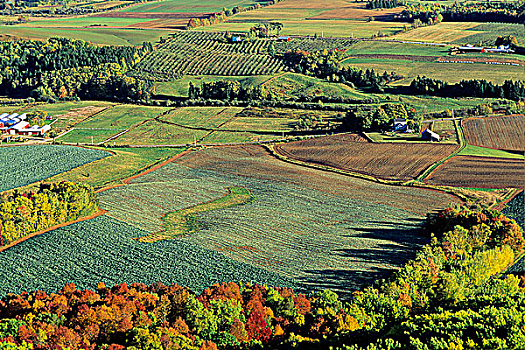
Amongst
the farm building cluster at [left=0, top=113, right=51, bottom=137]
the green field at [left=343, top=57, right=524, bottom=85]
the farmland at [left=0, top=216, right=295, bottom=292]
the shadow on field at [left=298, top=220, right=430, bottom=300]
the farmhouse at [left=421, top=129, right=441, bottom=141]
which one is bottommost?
the shadow on field at [left=298, top=220, right=430, bottom=300]

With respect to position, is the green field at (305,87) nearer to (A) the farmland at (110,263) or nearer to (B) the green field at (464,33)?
(B) the green field at (464,33)

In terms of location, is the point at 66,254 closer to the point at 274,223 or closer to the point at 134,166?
the point at 274,223

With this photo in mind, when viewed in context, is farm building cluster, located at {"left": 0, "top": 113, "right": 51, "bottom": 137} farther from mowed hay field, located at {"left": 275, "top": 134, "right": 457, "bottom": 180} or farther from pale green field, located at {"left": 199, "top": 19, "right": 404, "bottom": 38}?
pale green field, located at {"left": 199, "top": 19, "right": 404, "bottom": 38}

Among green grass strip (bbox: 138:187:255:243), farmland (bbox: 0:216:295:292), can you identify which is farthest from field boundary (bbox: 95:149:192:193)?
farmland (bbox: 0:216:295:292)

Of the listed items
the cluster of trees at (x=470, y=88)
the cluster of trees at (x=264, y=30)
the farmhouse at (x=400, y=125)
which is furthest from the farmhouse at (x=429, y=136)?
the cluster of trees at (x=264, y=30)

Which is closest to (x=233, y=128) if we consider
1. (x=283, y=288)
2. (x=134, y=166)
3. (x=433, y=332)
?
(x=134, y=166)
